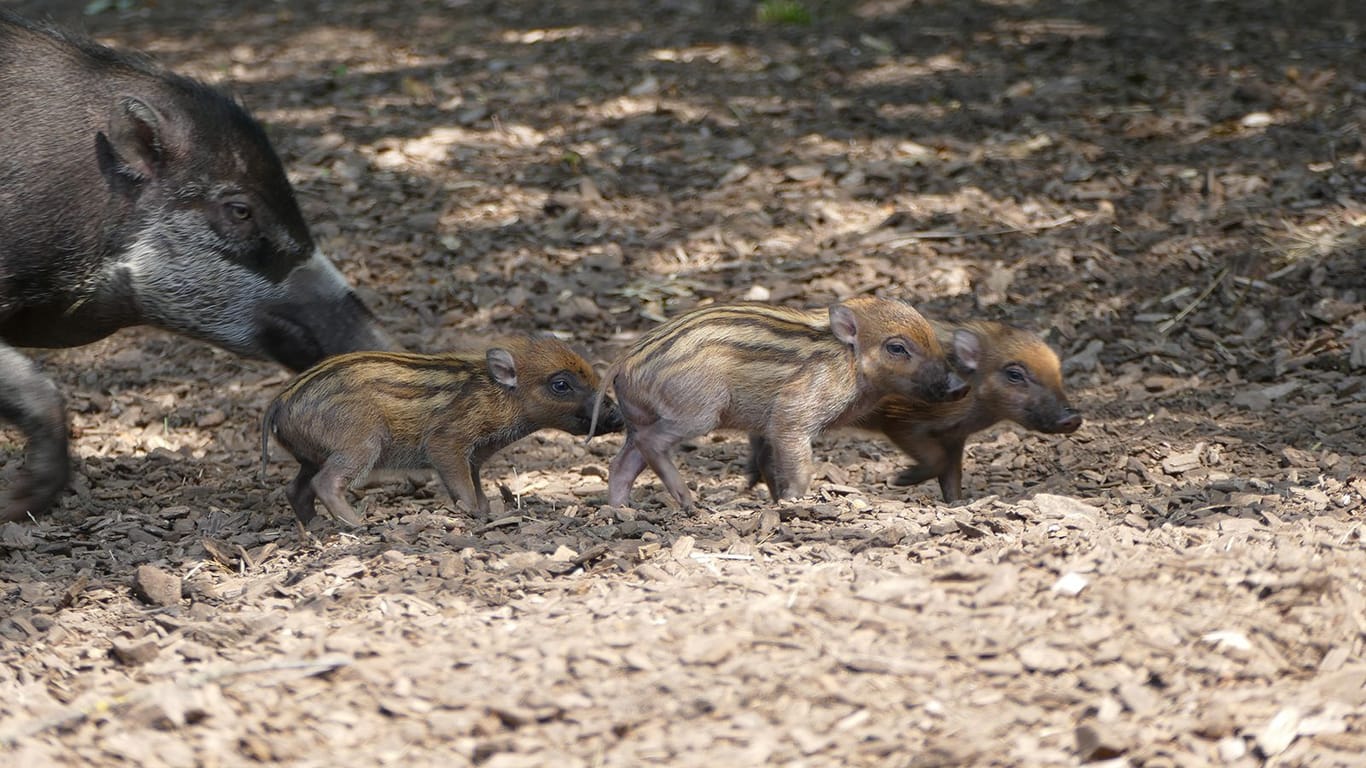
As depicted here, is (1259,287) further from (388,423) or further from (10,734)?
(10,734)

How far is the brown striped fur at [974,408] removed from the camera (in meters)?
6.37

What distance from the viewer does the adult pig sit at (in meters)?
5.97

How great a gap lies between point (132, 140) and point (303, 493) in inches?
61.4

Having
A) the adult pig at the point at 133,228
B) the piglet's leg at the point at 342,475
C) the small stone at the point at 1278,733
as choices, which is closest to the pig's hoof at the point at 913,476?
the piglet's leg at the point at 342,475

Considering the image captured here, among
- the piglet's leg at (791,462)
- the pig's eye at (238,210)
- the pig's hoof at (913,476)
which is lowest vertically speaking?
the pig's hoof at (913,476)

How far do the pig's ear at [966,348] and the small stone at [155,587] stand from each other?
3201 millimetres

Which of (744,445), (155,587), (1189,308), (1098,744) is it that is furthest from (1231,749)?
(1189,308)

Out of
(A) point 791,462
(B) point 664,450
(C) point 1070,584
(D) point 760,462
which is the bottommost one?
(D) point 760,462

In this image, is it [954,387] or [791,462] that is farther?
[954,387]

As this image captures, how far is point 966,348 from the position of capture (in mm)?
6434

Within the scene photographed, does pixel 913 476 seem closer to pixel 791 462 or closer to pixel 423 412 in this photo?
pixel 791 462

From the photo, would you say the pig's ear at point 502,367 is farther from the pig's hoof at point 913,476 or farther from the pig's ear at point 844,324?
the pig's hoof at point 913,476

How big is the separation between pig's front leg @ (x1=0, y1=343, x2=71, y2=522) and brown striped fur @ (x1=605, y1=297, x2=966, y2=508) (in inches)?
77.9

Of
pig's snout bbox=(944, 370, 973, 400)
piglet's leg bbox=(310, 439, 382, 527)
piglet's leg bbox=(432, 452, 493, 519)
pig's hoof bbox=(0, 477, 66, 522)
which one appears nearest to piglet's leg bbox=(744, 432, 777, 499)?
pig's snout bbox=(944, 370, 973, 400)
